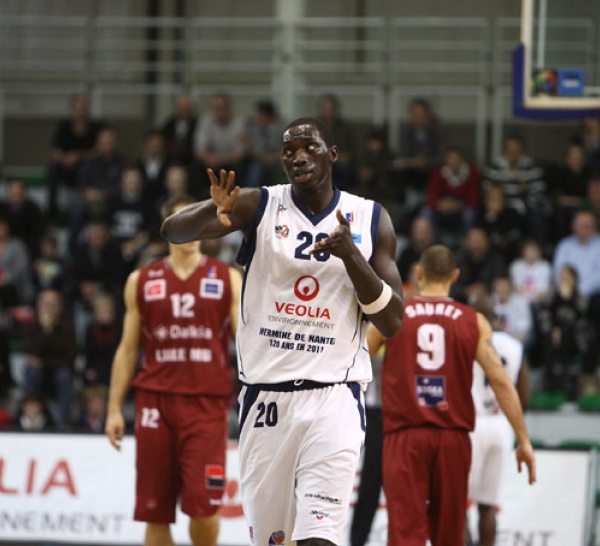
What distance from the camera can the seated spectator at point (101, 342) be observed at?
14.7 meters

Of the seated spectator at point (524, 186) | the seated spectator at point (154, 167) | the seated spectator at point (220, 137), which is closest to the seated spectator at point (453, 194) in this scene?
the seated spectator at point (524, 186)

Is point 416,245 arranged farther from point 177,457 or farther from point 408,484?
point 408,484

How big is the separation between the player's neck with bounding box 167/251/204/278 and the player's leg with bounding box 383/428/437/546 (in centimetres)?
192

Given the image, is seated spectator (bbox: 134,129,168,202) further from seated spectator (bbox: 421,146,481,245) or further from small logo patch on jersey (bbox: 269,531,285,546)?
small logo patch on jersey (bbox: 269,531,285,546)

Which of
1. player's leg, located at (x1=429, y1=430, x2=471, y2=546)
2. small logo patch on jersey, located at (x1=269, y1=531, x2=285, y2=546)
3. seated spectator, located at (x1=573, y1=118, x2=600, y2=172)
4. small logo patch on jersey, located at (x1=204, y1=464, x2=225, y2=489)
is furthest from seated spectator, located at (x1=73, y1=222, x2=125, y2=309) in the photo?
small logo patch on jersey, located at (x1=269, y1=531, x2=285, y2=546)

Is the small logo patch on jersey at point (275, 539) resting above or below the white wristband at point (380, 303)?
below

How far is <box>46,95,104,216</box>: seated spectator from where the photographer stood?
59.5 feet

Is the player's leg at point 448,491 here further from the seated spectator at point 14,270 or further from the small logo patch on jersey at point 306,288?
the seated spectator at point 14,270

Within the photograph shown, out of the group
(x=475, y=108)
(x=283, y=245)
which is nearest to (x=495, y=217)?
(x=475, y=108)

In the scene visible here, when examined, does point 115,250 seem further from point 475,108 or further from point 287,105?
point 475,108

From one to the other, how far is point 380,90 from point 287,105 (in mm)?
1739

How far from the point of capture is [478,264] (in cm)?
1548

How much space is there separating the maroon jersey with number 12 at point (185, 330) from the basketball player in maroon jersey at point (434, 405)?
1227 millimetres

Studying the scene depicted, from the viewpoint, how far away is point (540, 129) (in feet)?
62.8
